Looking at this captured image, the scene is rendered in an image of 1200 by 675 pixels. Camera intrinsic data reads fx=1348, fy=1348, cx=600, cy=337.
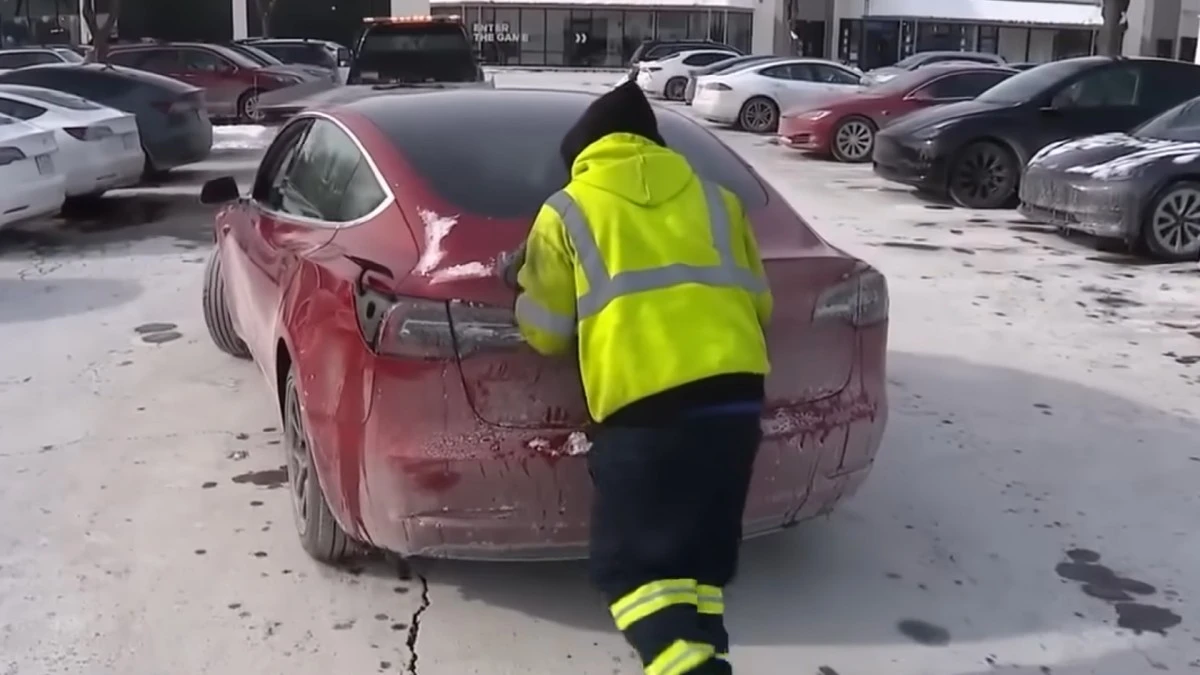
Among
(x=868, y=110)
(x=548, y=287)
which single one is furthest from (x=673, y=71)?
(x=548, y=287)

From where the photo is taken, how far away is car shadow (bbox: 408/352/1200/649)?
4.38 metres

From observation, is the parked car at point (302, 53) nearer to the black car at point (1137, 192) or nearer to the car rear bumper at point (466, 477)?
the black car at point (1137, 192)

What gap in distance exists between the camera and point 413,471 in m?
3.92

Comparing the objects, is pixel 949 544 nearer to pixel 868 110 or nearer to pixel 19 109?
pixel 19 109

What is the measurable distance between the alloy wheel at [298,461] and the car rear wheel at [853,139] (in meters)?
15.2

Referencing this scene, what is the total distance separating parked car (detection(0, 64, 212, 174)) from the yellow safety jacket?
41.1ft

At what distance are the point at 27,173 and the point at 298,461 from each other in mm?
7264

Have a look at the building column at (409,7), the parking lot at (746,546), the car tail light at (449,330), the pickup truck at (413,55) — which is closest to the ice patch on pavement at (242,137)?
the pickup truck at (413,55)

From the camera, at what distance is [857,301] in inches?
171

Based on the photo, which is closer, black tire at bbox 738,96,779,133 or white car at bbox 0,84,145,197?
white car at bbox 0,84,145,197

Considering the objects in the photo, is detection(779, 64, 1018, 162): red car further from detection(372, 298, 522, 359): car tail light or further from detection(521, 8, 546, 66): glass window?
detection(521, 8, 546, 66): glass window

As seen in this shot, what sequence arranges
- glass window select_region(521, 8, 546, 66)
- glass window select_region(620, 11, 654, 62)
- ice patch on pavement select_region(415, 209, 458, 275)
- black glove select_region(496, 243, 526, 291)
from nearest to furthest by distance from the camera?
1. black glove select_region(496, 243, 526, 291)
2. ice patch on pavement select_region(415, 209, 458, 275)
3. glass window select_region(620, 11, 654, 62)
4. glass window select_region(521, 8, 546, 66)

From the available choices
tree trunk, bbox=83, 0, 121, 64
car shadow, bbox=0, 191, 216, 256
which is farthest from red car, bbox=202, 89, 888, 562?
tree trunk, bbox=83, 0, 121, 64

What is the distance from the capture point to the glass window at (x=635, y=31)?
5350cm
